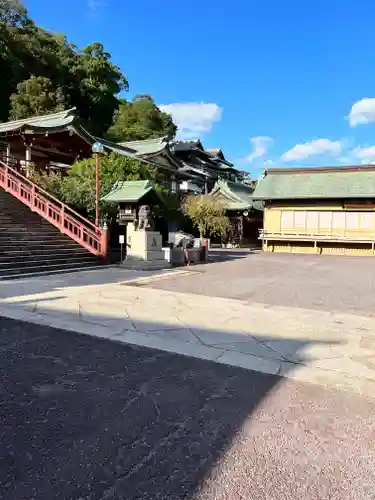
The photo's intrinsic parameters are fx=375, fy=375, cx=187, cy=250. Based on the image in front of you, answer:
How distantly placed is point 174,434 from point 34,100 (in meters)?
39.1

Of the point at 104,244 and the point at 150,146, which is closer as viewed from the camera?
the point at 104,244

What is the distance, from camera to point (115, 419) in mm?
3006

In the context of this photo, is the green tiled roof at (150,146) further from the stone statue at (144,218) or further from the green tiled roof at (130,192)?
the stone statue at (144,218)

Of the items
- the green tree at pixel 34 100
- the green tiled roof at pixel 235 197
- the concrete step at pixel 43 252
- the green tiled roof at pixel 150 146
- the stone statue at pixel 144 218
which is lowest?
the concrete step at pixel 43 252

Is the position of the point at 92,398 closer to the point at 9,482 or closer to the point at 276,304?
the point at 9,482

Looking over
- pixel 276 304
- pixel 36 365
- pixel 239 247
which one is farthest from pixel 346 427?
pixel 239 247

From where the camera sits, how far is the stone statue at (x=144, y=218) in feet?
46.4

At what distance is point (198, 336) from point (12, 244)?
9462 millimetres

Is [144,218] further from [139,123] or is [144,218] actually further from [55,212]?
[139,123]

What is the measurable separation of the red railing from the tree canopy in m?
22.1

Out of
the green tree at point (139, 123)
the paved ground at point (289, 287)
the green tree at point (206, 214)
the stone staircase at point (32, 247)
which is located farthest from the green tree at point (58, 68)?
the paved ground at point (289, 287)


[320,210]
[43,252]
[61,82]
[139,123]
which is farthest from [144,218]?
[61,82]

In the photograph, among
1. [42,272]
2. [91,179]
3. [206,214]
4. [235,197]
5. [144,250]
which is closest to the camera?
[42,272]

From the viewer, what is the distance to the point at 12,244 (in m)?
12.5
